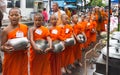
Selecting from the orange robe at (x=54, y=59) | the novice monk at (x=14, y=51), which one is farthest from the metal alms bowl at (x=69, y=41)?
the novice monk at (x=14, y=51)

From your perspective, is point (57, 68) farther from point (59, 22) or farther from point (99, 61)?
point (99, 61)

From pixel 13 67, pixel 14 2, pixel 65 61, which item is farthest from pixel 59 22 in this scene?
pixel 14 2

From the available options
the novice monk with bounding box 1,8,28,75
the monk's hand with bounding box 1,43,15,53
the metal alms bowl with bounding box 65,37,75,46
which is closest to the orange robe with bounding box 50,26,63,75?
the metal alms bowl with bounding box 65,37,75,46

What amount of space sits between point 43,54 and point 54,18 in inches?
43.1

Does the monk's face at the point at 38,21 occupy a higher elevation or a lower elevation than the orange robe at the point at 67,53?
higher

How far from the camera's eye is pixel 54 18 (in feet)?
21.8

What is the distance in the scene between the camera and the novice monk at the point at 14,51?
519 centimetres

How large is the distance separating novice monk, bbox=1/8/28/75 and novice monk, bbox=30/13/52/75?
27 centimetres

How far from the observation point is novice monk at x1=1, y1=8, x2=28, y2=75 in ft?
17.0

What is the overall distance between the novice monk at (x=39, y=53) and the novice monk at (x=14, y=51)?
27cm

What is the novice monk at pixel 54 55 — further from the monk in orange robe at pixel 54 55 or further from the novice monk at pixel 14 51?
the novice monk at pixel 14 51

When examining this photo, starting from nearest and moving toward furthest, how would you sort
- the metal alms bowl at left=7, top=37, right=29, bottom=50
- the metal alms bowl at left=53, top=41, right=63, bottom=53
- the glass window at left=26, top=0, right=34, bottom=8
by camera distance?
1. the metal alms bowl at left=7, top=37, right=29, bottom=50
2. the metal alms bowl at left=53, top=41, right=63, bottom=53
3. the glass window at left=26, top=0, right=34, bottom=8

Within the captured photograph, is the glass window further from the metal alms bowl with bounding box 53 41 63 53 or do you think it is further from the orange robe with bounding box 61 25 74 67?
the metal alms bowl with bounding box 53 41 63 53

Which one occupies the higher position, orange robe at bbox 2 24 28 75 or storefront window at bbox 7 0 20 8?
storefront window at bbox 7 0 20 8
